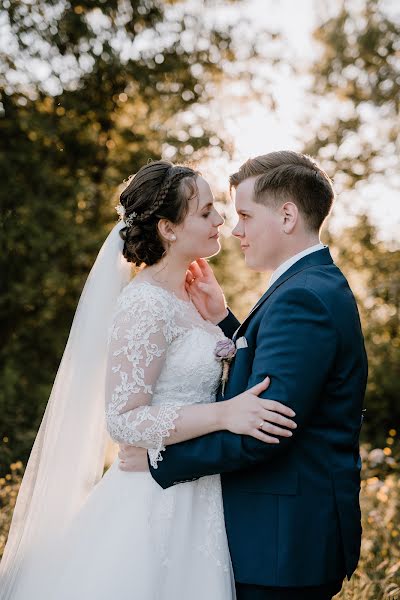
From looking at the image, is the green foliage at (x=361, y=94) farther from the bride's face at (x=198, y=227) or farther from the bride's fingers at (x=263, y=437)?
Answer: the bride's fingers at (x=263, y=437)

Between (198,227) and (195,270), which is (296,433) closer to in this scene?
(198,227)

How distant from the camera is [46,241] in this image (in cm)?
858

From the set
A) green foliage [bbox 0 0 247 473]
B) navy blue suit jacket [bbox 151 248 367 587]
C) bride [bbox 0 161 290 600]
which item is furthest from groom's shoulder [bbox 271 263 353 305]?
green foliage [bbox 0 0 247 473]

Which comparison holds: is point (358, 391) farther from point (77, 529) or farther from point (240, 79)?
point (240, 79)

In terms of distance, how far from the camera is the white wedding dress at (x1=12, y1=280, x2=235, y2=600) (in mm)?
2869

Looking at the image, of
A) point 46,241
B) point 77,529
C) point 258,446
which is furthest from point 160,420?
point 46,241

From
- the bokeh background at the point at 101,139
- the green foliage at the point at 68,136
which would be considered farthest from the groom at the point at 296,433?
the green foliage at the point at 68,136

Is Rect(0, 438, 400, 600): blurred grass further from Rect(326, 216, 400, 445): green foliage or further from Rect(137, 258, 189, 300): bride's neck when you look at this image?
Rect(326, 216, 400, 445): green foliage

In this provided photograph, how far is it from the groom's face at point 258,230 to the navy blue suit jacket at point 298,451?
0.17 m

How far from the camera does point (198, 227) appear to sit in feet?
11.0

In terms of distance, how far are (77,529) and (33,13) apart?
7200 millimetres

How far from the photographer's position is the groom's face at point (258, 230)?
2.95 meters

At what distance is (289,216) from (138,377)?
0.90m

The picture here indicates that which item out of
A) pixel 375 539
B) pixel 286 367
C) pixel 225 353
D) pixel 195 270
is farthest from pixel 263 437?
pixel 375 539
